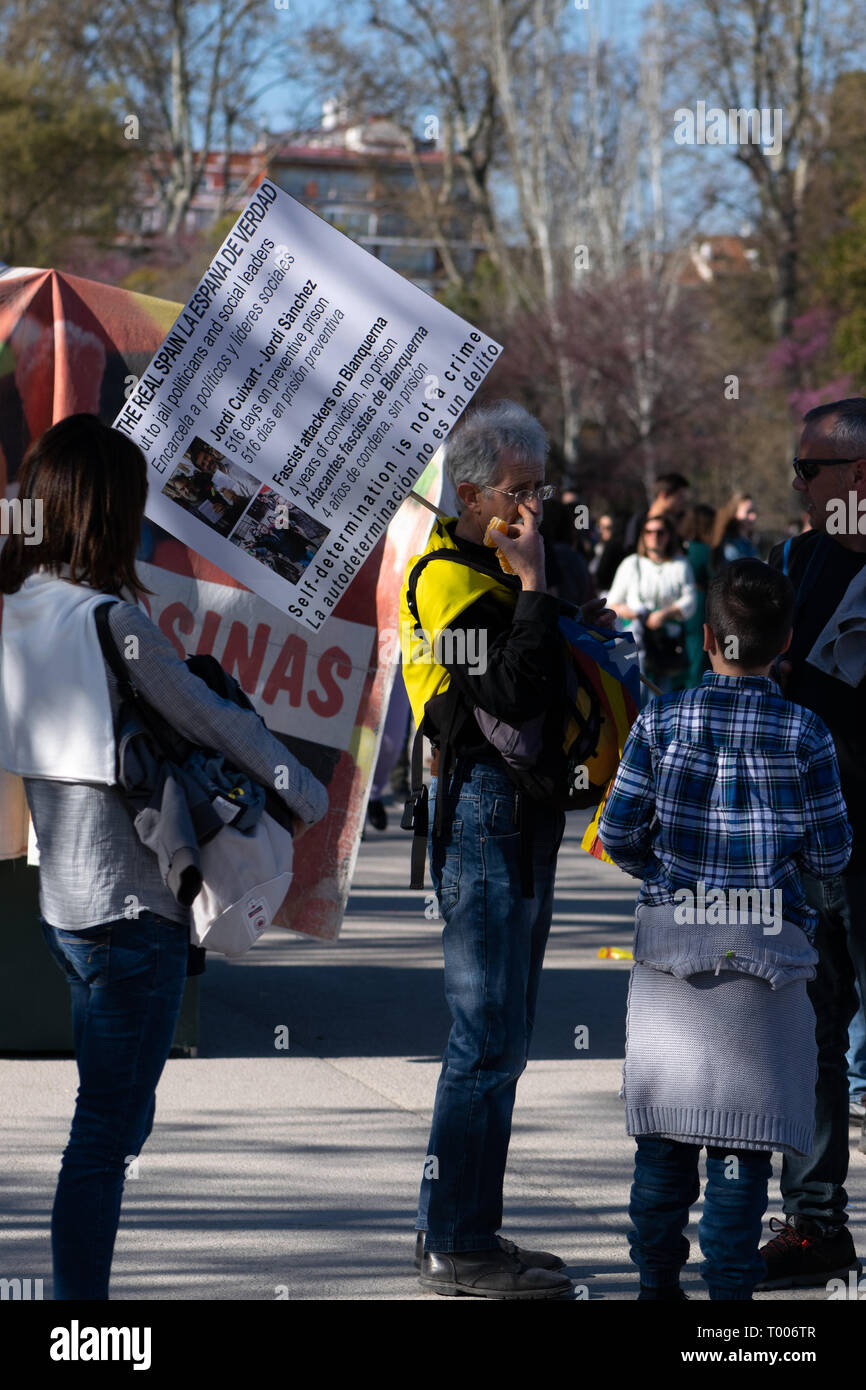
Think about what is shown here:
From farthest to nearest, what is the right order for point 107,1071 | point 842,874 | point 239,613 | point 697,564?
point 697,564 < point 239,613 < point 842,874 < point 107,1071

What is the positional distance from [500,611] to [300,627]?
1.88m

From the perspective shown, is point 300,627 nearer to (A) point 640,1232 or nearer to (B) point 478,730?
(B) point 478,730

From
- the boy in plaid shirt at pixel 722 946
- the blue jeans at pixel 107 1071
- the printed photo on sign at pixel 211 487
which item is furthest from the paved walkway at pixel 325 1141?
the printed photo on sign at pixel 211 487

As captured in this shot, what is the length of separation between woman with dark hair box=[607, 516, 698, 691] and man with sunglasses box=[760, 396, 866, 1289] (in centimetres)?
671

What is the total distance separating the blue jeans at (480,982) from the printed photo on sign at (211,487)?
3.14ft

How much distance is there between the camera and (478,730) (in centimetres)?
372

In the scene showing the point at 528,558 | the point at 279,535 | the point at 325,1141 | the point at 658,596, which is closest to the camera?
the point at 528,558

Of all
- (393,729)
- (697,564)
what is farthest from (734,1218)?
(697,564)

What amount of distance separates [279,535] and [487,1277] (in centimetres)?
180

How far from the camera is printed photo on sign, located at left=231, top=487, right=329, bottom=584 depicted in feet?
14.2

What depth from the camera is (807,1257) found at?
156 inches

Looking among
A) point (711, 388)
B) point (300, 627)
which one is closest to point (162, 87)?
point (711, 388)

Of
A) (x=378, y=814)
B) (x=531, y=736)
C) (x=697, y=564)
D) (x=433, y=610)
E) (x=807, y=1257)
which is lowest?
(x=807, y=1257)

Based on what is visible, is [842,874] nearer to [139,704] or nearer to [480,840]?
[480,840]
